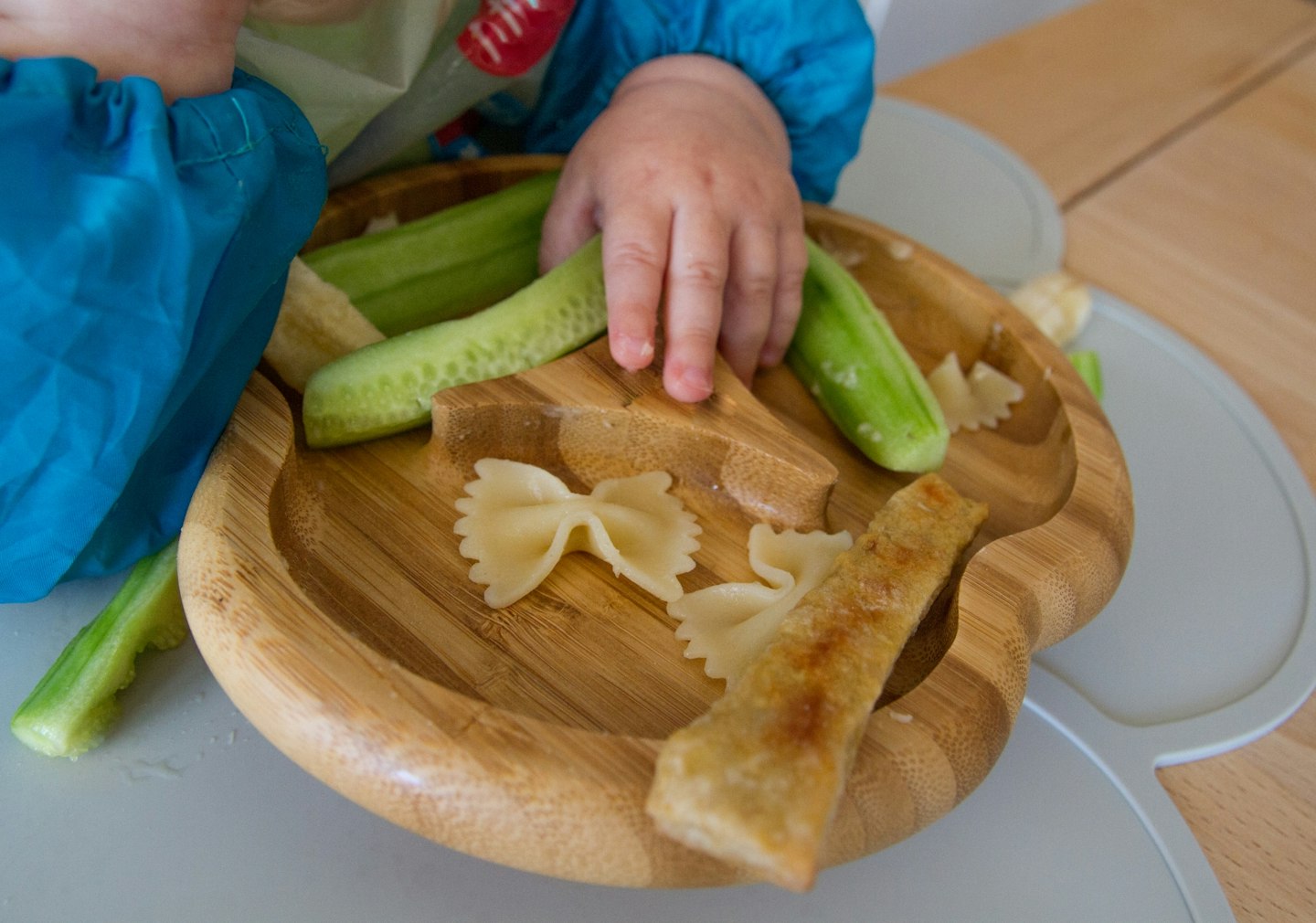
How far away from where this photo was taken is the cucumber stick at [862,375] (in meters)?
0.74

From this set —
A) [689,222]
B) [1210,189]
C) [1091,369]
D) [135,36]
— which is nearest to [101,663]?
[135,36]

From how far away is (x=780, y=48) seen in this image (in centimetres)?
91

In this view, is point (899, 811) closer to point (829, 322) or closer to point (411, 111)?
point (829, 322)

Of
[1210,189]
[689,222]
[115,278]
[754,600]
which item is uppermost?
[115,278]

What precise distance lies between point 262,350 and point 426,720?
302 millimetres

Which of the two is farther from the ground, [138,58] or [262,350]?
[138,58]

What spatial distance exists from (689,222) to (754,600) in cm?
29

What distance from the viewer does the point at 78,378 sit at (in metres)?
0.50

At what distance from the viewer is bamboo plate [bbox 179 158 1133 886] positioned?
0.45 m

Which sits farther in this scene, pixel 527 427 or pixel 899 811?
pixel 527 427

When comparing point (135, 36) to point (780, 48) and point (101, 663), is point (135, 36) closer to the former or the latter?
point (101, 663)

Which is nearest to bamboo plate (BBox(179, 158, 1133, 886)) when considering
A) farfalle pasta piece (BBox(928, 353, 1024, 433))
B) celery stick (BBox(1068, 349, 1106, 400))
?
farfalle pasta piece (BBox(928, 353, 1024, 433))

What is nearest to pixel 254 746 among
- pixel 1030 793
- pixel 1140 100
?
pixel 1030 793

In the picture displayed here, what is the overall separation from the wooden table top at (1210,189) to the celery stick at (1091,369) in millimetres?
152
